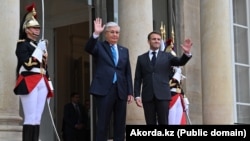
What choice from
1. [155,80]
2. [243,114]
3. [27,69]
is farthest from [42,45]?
[243,114]

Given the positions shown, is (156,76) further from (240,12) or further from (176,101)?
(240,12)

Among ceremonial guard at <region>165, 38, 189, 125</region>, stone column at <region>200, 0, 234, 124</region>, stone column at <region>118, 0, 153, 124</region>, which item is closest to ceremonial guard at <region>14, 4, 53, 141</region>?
ceremonial guard at <region>165, 38, 189, 125</region>

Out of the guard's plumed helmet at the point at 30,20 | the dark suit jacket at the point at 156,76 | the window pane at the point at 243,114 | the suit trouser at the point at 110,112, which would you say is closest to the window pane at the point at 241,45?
the window pane at the point at 243,114

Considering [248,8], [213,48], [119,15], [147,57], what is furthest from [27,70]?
[248,8]

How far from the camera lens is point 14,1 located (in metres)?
8.64

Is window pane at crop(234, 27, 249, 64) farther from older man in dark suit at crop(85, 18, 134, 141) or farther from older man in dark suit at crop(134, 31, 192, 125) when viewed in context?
older man in dark suit at crop(85, 18, 134, 141)

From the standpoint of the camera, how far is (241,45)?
14.1 metres

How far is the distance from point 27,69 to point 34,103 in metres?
0.39

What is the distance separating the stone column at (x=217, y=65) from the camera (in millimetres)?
12438

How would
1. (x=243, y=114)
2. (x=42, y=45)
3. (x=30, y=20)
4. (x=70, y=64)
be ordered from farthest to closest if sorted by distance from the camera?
(x=70, y=64) → (x=243, y=114) → (x=30, y=20) → (x=42, y=45)

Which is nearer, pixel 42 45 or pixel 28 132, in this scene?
pixel 28 132

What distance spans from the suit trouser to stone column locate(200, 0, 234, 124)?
451 centimetres

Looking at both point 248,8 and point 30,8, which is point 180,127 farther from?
point 248,8

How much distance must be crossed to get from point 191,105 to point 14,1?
516cm
